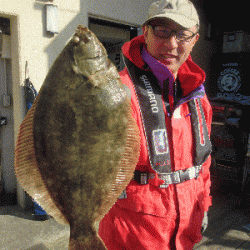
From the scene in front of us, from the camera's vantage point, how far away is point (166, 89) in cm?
163

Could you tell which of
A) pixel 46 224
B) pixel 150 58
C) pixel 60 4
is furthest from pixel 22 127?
pixel 60 4

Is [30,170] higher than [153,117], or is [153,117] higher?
[153,117]

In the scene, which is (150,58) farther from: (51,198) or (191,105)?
(51,198)

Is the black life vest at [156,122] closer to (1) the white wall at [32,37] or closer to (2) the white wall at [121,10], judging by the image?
(1) the white wall at [32,37]

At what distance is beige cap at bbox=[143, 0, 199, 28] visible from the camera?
1.48 metres

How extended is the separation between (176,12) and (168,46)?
20cm

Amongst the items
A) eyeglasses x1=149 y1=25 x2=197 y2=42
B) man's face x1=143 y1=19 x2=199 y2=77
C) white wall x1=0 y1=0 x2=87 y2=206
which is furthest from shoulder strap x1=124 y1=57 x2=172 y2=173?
white wall x1=0 y1=0 x2=87 y2=206

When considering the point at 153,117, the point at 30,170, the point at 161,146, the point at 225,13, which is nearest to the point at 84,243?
the point at 30,170

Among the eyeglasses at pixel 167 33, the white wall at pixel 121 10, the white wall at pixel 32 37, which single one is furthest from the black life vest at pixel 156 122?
the white wall at pixel 121 10

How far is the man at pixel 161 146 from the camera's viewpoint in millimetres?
1475

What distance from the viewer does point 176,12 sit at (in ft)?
4.92

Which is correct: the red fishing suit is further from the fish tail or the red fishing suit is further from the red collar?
the fish tail

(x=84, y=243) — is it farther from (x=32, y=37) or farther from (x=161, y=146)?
(x=32, y=37)

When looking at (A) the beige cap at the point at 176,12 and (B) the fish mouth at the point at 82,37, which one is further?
(A) the beige cap at the point at 176,12
